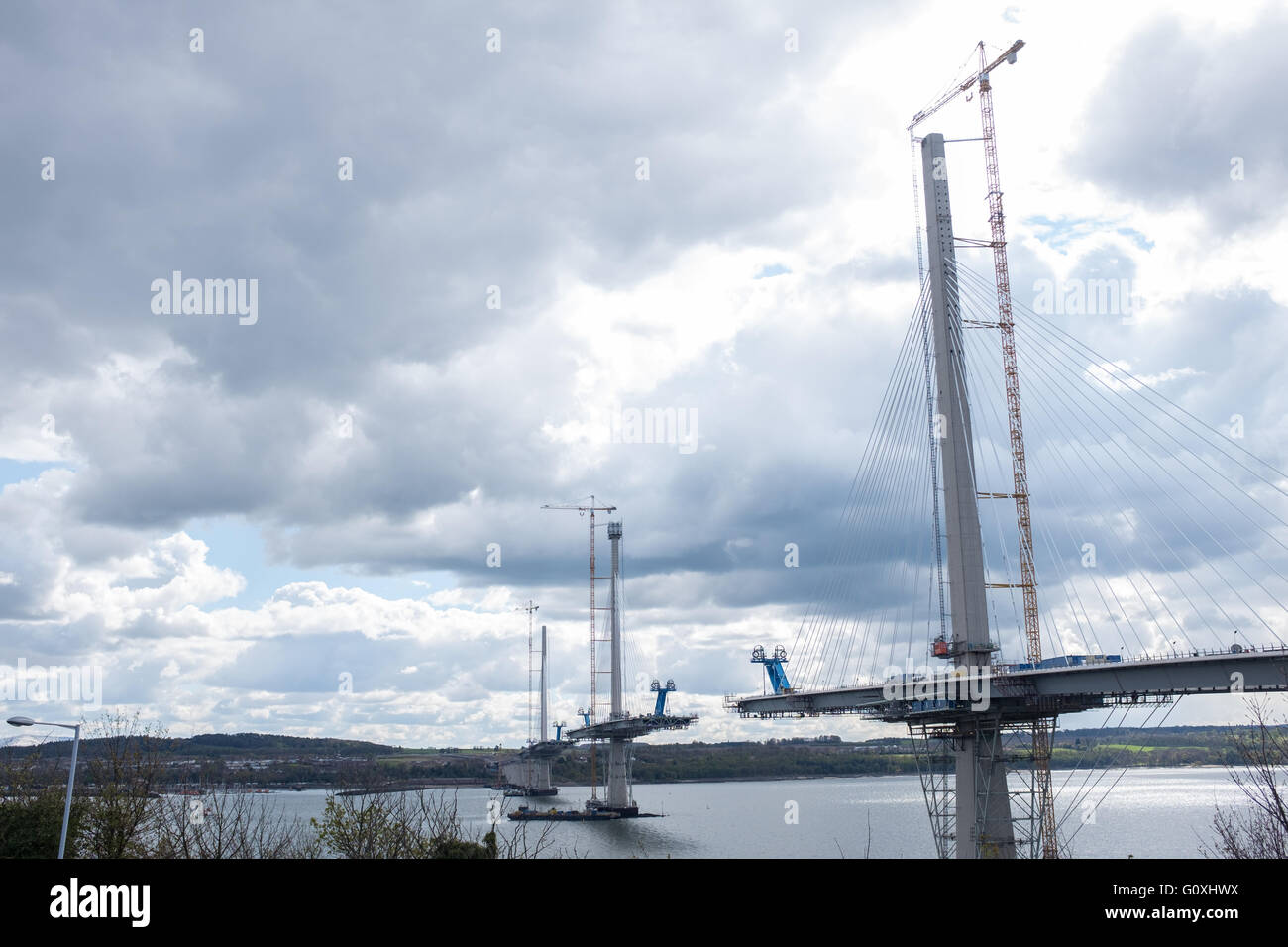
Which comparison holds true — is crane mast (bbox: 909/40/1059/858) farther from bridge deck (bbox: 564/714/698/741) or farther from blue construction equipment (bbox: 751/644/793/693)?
bridge deck (bbox: 564/714/698/741)

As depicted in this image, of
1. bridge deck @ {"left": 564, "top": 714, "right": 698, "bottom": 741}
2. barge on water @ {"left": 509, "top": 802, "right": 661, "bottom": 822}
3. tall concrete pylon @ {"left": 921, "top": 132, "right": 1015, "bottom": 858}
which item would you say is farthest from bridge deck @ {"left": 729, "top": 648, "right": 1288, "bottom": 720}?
barge on water @ {"left": 509, "top": 802, "right": 661, "bottom": 822}

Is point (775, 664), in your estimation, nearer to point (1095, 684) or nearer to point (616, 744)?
point (1095, 684)

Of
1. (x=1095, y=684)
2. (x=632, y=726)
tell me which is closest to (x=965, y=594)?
(x=1095, y=684)

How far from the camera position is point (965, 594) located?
50.5 meters

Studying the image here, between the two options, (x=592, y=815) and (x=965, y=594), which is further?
(x=592, y=815)

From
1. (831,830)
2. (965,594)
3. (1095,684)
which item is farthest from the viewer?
(831,830)

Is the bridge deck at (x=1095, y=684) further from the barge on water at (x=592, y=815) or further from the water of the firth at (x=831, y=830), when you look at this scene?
the barge on water at (x=592, y=815)

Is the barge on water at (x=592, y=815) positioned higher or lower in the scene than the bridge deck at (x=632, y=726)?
lower

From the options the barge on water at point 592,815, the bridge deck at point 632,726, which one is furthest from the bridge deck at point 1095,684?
the barge on water at point 592,815

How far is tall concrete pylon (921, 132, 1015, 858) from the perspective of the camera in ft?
165

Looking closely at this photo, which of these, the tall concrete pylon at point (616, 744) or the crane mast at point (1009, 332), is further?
the tall concrete pylon at point (616, 744)

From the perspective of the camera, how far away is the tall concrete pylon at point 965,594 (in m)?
50.2
